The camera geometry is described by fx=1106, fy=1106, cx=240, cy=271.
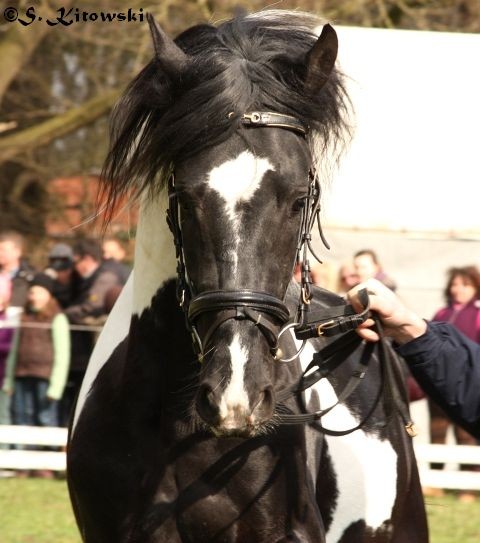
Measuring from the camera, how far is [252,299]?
120 inches

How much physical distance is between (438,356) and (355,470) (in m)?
1.00

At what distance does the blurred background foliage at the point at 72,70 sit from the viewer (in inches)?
547

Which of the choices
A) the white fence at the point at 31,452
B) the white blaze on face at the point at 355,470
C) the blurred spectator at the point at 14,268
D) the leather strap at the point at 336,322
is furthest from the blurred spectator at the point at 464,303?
the leather strap at the point at 336,322

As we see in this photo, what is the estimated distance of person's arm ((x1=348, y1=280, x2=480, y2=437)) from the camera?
3.37m

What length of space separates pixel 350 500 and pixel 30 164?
12.7 meters

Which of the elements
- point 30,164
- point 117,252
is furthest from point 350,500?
point 30,164

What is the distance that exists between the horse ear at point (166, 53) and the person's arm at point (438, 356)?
91 cm

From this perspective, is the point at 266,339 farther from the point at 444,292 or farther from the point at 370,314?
the point at 444,292

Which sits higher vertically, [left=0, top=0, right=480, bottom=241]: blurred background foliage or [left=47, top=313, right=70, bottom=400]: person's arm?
[left=0, top=0, right=480, bottom=241]: blurred background foliage

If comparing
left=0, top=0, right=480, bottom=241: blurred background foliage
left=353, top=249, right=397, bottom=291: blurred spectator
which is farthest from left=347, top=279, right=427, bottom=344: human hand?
left=0, top=0, right=480, bottom=241: blurred background foliage

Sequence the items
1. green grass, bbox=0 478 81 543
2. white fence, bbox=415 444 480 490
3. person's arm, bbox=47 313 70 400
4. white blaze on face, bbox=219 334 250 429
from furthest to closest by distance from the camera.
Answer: person's arm, bbox=47 313 70 400 < white fence, bbox=415 444 480 490 < green grass, bbox=0 478 81 543 < white blaze on face, bbox=219 334 250 429

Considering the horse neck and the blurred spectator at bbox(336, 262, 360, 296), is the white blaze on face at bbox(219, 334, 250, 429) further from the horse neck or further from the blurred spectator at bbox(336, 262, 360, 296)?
the blurred spectator at bbox(336, 262, 360, 296)

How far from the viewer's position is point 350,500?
4.17 meters

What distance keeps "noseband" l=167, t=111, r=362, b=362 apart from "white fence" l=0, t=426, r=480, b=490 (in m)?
5.76
